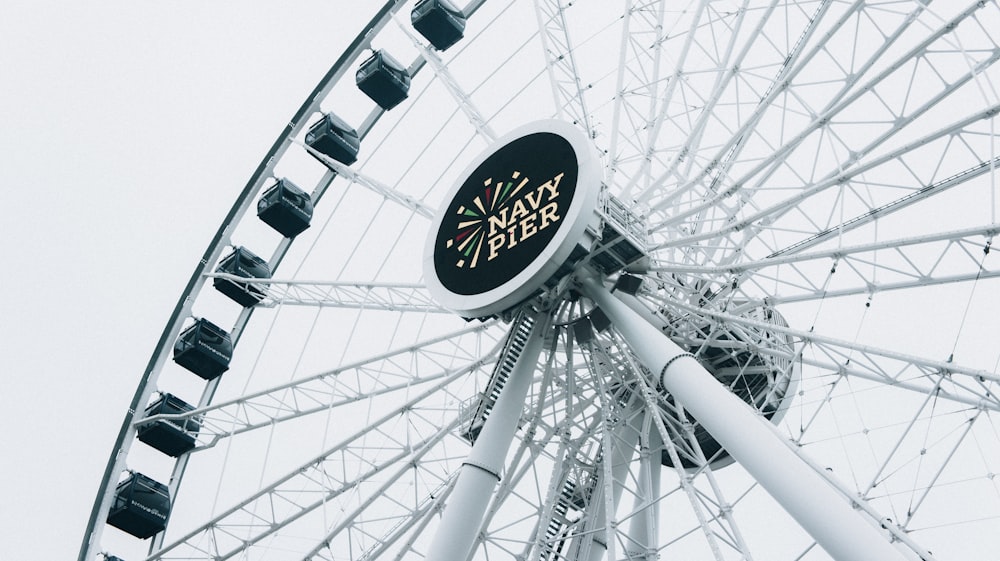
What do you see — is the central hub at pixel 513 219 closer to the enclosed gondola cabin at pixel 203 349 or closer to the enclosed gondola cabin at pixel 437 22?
the enclosed gondola cabin at pixel 437 22

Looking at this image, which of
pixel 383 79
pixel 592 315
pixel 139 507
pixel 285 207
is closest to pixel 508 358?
pixel 592 315

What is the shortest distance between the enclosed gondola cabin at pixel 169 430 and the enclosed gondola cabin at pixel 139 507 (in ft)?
3.37

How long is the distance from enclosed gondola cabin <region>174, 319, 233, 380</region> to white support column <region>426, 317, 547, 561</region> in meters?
13.7

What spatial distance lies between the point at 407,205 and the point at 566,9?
243 inches

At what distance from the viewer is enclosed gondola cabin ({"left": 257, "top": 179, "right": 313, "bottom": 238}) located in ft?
103

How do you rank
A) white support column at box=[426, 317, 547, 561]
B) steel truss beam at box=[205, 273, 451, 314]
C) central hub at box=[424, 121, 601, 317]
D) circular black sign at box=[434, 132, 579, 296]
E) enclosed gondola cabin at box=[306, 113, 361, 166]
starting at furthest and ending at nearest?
enclosed gondola cabin at box=[306, 113, 361, 166] < steel truss beam at box=[205, 273, 451, 314] < circular black sign at box=[434, 132, 579, 296] < central hub at box=[424, 121, 601, 317] < white support column at box=[426, 317, 547, 561]

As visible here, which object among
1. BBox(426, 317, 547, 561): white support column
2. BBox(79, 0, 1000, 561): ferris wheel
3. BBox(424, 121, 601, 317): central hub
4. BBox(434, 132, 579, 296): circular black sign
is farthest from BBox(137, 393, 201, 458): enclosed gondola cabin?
BBox(426, 317, 547, 561): white support column

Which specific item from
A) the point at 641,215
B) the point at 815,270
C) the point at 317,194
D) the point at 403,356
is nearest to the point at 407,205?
the point at 403,356

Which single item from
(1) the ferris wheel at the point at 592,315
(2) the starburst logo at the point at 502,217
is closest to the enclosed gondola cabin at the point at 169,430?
(1) the ferris wheel at the point at 592,315

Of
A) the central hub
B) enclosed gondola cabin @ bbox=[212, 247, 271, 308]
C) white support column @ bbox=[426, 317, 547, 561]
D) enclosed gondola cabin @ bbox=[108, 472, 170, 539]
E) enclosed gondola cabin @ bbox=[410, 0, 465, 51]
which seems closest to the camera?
white support column @ bbox=[426, 317, 547, 561]

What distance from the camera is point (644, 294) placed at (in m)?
21.4

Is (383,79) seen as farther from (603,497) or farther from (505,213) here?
(603,497)

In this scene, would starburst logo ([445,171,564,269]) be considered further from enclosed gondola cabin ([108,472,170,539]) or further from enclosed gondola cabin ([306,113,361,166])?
enclosed gondola cabin ([108,472,170,539])

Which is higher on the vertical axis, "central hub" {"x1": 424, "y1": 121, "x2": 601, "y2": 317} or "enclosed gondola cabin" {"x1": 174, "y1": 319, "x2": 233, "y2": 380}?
"enclosed gondola cabin" {"x1": 174, "y1": 319, "x2": 233, "y2": 380}
